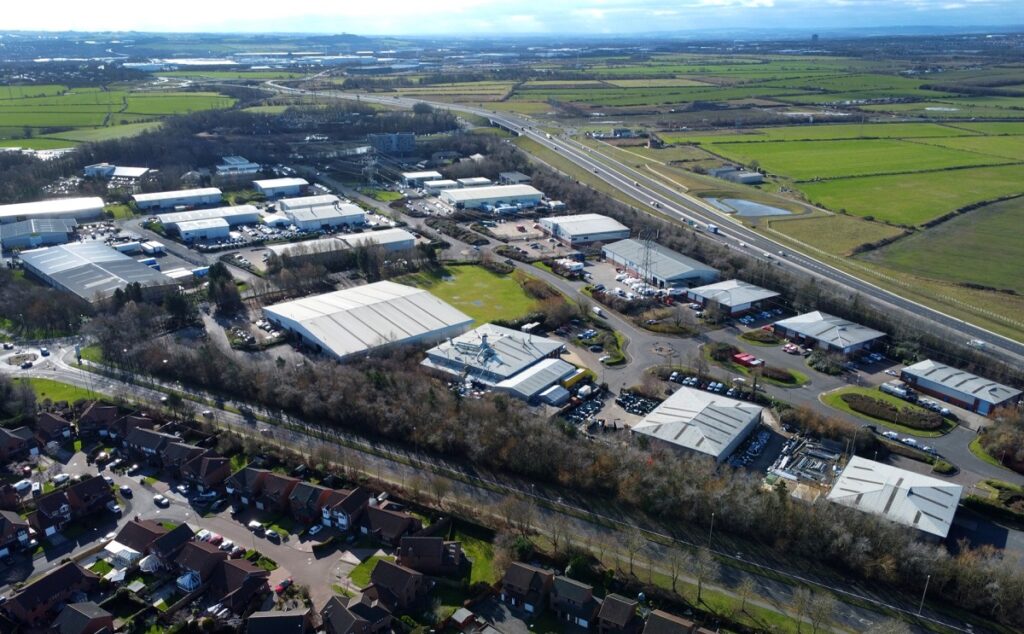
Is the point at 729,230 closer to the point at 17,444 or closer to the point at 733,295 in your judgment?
the point at 733,295

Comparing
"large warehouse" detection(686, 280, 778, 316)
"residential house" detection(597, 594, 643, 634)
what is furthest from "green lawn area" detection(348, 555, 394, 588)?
"large warehouse" detection(686, 280, 778, 316)

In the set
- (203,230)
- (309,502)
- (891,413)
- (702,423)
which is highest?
(203,230)

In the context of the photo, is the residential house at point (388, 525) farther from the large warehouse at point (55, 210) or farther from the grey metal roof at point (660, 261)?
the large warehouse at point (55, 210)

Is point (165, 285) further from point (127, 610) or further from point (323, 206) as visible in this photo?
point (127, 610)

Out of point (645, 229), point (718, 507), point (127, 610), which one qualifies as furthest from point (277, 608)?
point (645, 229)

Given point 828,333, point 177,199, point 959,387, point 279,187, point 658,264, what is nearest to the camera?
point 959,387

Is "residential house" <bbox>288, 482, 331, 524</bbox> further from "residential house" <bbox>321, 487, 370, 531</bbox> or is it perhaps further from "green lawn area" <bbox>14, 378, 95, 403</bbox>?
"green lawn area" <bbox>14, 378, 95, 403</bbox>

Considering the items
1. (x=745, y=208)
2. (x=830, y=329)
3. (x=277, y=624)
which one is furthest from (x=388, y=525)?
(x=745, y=208)
